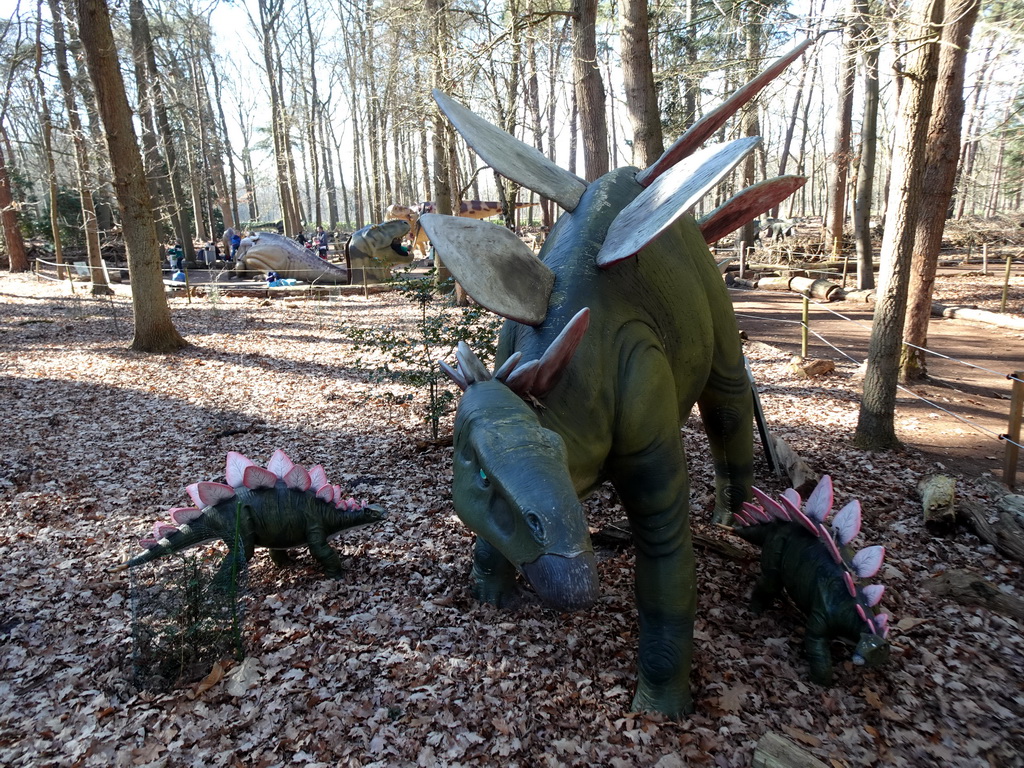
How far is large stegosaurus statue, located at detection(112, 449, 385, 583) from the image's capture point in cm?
340

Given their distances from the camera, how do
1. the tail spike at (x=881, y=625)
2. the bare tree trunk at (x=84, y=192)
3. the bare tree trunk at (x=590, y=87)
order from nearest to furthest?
the tail spike at (x=881, y=625)
the bare tree trunk at (x=590, y=87)
the bare tree trunk at (x=84, y=192)

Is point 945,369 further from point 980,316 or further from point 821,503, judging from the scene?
point 821,503

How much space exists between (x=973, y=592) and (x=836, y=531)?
1.06m

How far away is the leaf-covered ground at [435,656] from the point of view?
263 cm

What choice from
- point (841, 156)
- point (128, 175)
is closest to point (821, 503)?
point (128, 175)

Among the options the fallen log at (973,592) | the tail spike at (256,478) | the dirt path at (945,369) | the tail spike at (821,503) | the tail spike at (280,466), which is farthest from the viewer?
the dirt path at (945,369)

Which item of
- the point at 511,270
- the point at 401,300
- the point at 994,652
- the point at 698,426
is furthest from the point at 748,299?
the point at 511,270

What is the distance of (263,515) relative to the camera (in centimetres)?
353

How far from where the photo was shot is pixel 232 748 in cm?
259

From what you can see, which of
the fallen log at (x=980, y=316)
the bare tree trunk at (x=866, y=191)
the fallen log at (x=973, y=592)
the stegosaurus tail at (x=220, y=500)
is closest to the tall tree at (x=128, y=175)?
the stegosaurus tail at (x=220, y=500)

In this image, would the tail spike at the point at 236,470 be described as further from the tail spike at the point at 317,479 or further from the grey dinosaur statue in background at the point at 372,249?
the grey dinosaur statue in background at the point at 372,249

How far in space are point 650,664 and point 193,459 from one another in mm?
4744

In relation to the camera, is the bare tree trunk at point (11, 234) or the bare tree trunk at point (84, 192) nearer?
the bare tree trunk at point (84, 192)

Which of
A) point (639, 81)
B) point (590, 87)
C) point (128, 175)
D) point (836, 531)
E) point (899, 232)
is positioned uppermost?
point (590, 87)
